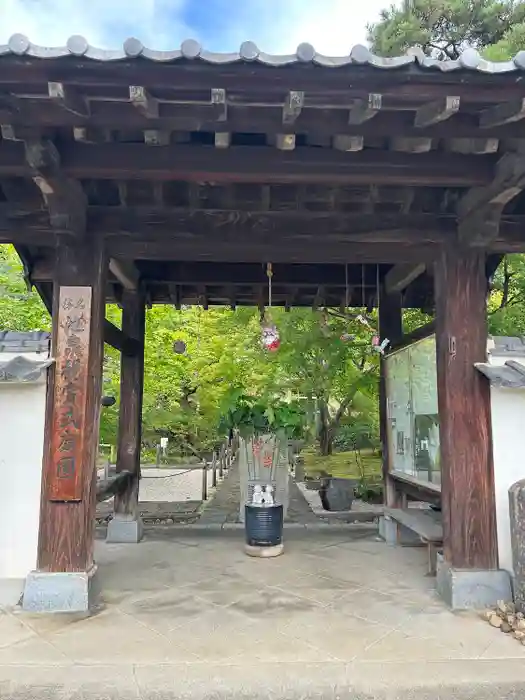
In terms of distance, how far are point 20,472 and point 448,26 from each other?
12.7 m

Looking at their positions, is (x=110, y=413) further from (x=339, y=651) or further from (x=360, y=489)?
(x=339, y=651)

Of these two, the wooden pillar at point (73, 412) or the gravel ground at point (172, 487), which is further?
the gravel ground at point (172, 487)

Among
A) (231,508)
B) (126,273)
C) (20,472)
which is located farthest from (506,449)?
(231,508)

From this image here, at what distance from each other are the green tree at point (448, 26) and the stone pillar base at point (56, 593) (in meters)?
11.6

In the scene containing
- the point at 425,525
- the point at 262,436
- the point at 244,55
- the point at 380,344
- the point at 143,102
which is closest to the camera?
the point at 244,55

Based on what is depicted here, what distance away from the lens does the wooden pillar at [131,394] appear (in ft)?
23.6

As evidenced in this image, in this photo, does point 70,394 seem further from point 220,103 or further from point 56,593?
point 220,103

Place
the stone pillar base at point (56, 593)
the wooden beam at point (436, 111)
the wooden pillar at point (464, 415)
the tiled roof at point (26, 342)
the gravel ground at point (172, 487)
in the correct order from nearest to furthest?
the wooden beam at point (436, 111) → the stone pillar base at point (56, 593) → the wooden pillar at point (464, 415) → the tiled roof at point (26, 342) → the gravel ground at point (172, 487)

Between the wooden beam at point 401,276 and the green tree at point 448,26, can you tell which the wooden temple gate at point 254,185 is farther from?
the green tree at point 448,26

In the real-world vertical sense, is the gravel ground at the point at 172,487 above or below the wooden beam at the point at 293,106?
below

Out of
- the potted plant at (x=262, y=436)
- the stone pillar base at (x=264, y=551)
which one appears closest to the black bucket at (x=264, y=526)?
the stone pillar base at (x=264, y=551)

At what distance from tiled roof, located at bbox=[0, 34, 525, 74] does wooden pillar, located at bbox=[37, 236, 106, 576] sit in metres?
1.98

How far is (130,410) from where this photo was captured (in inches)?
289

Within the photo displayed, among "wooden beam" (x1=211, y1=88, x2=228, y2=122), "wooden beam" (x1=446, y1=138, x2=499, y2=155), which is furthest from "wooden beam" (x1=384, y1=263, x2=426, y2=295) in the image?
"wooden beam" (x1=211, y1=88, x2=228, y2=122)
